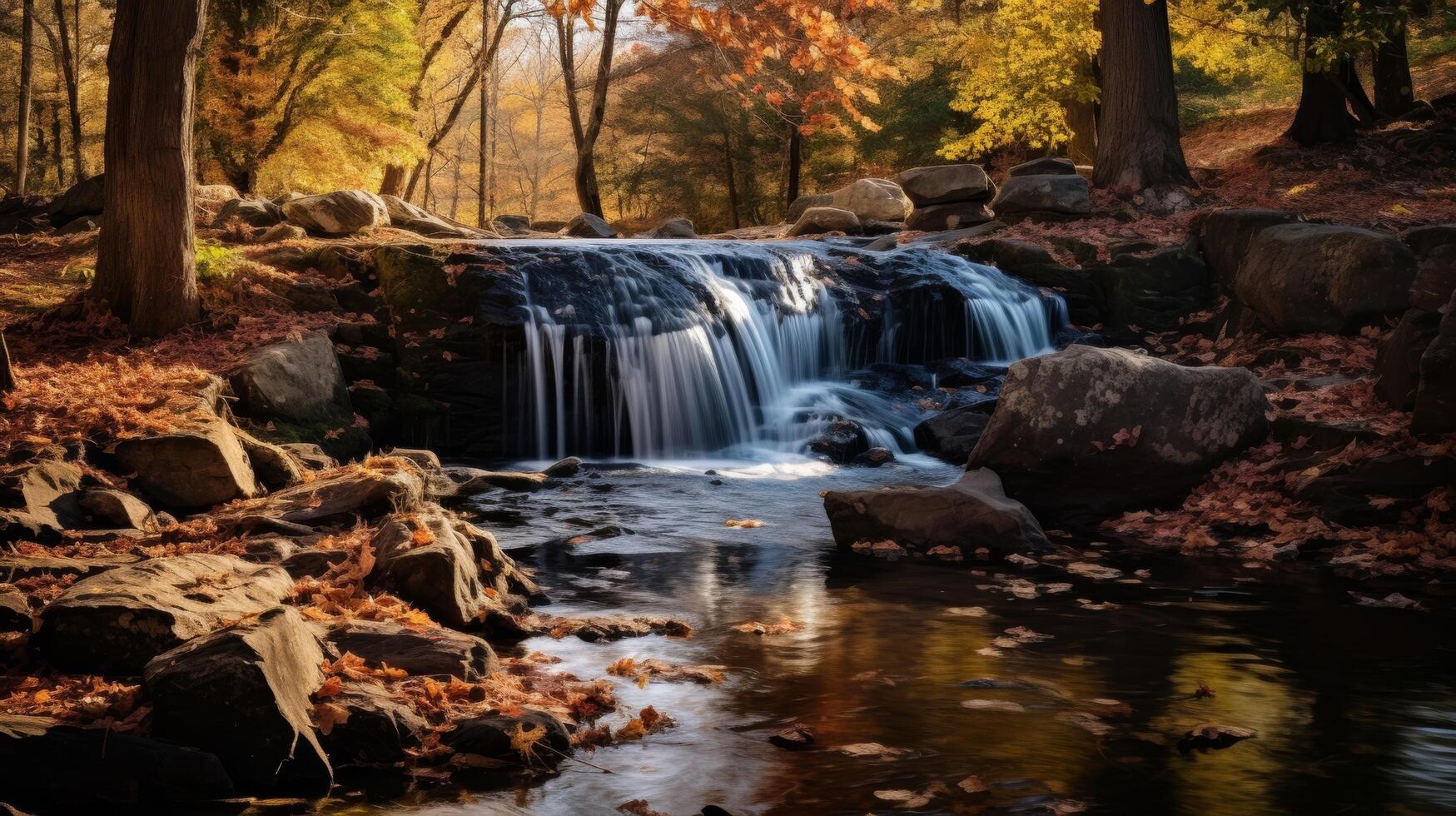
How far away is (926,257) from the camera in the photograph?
59.4 feet

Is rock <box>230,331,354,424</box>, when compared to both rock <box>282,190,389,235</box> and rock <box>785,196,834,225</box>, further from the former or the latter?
rock <box>785,196,834,225</box>

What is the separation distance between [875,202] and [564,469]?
13159 millimetres

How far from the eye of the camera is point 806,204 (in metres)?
26.7

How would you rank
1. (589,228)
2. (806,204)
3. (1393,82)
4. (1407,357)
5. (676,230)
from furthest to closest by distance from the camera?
(806,204), (676,230), (589,228), (1393,82), (1407,357)

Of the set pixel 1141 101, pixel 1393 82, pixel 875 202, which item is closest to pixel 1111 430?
pixel 1141 101

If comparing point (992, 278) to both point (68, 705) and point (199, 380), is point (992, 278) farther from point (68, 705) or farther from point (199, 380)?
point (68, 705)

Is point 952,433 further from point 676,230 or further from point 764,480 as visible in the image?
point 676,230

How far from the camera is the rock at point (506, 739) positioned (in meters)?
4.48

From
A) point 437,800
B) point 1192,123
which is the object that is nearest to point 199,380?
point 437,800

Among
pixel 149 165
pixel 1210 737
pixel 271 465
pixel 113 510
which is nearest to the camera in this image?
pixel 1210 737

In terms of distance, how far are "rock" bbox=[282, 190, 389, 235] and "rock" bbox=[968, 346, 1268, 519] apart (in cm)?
1036

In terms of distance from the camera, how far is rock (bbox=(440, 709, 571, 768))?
448 cm

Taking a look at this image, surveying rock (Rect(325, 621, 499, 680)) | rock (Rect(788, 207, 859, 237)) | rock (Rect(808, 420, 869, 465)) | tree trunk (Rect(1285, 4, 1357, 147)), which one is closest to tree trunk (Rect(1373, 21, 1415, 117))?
tree trunk (Rect(1285, 4, 1357, 147))

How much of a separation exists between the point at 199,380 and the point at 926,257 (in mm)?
11391
